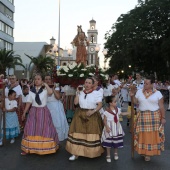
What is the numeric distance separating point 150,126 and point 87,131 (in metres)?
1.27

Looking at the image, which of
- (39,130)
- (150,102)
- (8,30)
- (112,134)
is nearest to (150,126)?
(150,102)

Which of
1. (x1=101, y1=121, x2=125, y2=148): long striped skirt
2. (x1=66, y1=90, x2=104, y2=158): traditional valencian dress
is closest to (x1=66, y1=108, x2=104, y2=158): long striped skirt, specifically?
(x1=66, y1=90, x2=104, y2=158): traditional valencian dress

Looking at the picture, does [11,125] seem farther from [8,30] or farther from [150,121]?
[8,30]

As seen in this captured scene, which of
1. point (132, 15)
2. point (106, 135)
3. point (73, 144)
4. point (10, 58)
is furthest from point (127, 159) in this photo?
point (10, 58)

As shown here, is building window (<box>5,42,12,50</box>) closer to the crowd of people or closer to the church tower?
the crowd of people

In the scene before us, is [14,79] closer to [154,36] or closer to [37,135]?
[37,135]

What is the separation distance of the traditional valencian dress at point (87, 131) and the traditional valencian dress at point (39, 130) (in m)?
0.54

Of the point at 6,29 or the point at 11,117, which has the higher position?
the point at 6,29

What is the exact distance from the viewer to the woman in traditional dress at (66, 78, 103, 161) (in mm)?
6168

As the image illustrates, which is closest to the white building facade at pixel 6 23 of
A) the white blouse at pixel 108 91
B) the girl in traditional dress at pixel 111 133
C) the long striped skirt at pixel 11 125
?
the white blouse at pixel 108 91

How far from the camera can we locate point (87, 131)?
6195 millimetres

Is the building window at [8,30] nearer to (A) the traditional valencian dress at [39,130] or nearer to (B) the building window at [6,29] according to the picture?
(B) the building window at [6,29]

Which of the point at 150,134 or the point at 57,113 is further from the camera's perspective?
the point at 57,113

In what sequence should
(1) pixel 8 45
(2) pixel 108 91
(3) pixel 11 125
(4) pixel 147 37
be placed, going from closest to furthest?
(3) pixel 11 125 < (2) pixel 108 91 < (4) pixel 147 37 < (1) pixel 8 45
